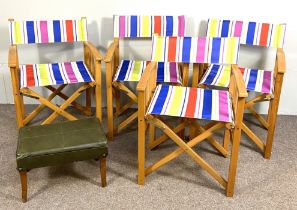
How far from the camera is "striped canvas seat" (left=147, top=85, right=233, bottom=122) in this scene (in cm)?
231

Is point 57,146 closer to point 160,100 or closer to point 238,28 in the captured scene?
point 160,100

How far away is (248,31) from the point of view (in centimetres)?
305

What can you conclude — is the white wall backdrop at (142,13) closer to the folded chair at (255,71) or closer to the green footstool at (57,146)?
the folded chair at (255,71)

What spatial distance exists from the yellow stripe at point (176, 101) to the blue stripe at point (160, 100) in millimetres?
54

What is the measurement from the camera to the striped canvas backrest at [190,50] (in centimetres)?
260

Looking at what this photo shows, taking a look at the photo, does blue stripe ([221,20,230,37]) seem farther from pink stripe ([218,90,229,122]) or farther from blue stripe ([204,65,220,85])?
pink stripe ([218,90,229,122])

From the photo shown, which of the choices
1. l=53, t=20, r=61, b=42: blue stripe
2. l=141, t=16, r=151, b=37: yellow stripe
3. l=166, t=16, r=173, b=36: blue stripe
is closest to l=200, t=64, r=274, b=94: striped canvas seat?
l=166, t=16, r=173, b=36: blue stripe

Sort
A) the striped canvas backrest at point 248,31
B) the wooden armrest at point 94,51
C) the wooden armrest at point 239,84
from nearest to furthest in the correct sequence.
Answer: the wooden armrest at point 239,84 → the wooden armrest at point 94,51 → the striped canvas backrest at point 248,31

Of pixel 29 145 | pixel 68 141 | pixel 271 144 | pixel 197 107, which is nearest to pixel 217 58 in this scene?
pixel 197 107

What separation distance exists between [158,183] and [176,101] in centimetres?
56

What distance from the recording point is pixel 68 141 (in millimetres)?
2314

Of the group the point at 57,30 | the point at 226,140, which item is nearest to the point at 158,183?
the point at 226,140

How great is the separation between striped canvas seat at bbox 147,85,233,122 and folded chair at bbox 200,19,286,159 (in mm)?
293

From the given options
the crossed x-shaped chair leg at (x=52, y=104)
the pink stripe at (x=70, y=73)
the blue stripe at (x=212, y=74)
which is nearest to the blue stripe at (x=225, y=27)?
the blue stripe at (x=212, y=74)
